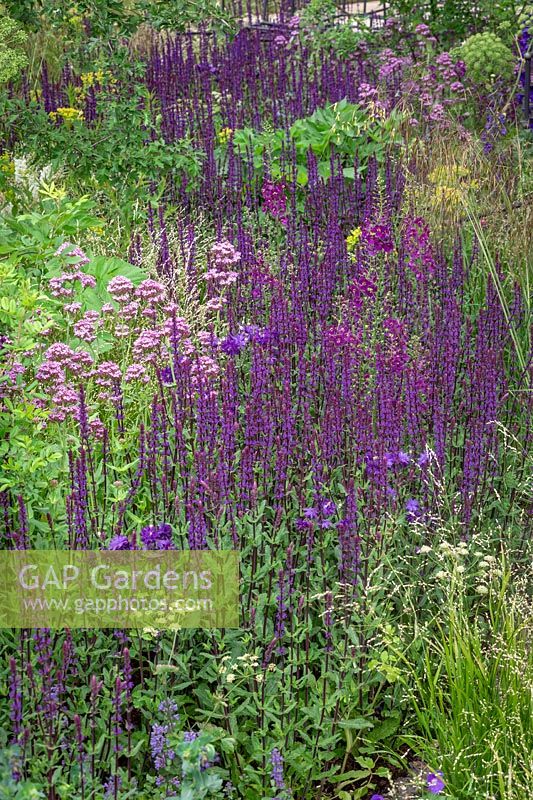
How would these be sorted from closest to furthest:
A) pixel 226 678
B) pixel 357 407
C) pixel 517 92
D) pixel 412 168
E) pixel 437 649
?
pixel 226 678 → pixel 437 649 → pixel 357 407 → pixel 412 168 → pixel 517 92

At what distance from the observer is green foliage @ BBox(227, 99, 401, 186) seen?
706 cm

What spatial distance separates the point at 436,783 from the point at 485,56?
7.51 metres

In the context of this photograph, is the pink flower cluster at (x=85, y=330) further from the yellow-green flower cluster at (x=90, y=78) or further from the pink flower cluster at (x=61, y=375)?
the yellow-green flower cluster at (x=90, y=78)

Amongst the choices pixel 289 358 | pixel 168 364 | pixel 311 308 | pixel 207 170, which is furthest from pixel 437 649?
pixel 207 170

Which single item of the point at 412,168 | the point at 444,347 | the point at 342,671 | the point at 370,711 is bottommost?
the point at 370,711

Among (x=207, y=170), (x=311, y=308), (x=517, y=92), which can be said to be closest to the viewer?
(x=311, y=308)

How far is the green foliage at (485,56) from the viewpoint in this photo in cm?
870

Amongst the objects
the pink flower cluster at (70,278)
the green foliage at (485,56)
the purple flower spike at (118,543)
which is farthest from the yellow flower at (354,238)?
the green foliage at (485,56)

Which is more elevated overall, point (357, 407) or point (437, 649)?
point (357, 407)

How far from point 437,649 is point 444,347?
163cm

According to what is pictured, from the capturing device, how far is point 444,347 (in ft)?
14.7

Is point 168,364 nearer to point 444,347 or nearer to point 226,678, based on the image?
point 444,347

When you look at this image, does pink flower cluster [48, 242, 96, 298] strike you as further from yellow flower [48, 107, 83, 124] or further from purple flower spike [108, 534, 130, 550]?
yellow flower [48, 107, 83, 124]

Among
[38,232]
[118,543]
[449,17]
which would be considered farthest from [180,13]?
[449,17]
